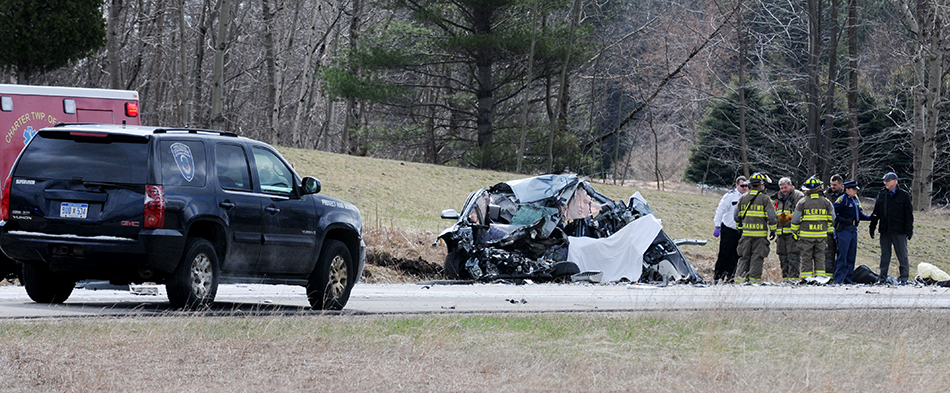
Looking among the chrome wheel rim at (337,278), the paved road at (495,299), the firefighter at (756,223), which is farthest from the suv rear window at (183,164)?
the firefighter at (756,223)

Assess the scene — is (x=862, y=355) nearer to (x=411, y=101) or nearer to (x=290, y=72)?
(x=411, y=101)

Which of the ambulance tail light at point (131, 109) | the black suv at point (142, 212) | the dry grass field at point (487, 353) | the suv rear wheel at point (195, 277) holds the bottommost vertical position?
the dry grass field at point (487, 353)

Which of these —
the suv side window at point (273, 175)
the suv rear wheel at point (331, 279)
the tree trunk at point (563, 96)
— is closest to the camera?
the suv side window at point (273, 175)

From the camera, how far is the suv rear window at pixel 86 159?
29.7ft

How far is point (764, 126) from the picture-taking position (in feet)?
157

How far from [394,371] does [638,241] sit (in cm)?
1106

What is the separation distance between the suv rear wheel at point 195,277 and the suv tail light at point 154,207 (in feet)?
1.26

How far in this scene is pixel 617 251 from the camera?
17125 mm

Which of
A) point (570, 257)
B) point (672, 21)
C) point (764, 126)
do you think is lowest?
point (570, 257)

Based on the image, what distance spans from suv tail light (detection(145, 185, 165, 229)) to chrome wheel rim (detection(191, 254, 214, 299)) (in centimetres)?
54

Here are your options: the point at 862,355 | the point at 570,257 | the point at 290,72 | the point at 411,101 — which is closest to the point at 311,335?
the point at 862,355

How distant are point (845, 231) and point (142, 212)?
1284cm

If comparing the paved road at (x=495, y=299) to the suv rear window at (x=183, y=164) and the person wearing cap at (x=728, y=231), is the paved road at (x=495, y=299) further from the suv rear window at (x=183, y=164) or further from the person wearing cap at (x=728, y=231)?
the person wearing cap at (x=728, y=231)

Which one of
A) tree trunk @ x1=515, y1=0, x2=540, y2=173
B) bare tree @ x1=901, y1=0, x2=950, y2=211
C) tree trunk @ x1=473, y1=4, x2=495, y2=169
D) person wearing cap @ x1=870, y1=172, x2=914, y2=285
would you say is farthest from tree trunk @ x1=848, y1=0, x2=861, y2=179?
person wearing cap @ x1=870, y1=172, x2=914, y2=285
